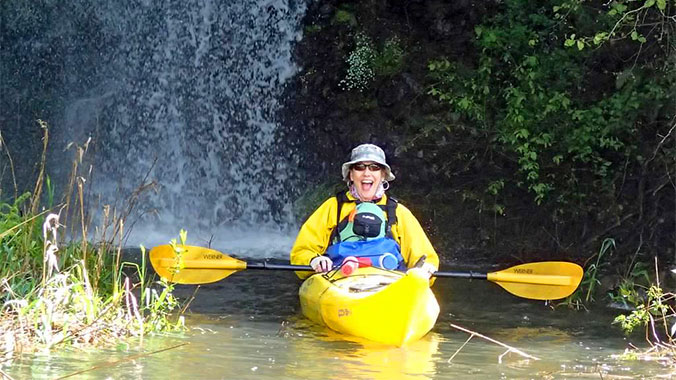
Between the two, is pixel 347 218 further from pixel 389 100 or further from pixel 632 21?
pixel 389 100

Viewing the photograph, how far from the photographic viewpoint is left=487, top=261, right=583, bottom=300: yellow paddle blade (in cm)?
700

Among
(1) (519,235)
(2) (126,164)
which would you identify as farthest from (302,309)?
(2) (126,164)

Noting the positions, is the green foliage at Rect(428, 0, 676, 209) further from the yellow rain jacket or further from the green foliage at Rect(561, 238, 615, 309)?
the yellow rain jacket

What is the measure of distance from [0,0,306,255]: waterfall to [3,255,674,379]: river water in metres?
3.72

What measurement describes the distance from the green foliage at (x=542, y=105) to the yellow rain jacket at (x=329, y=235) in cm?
221

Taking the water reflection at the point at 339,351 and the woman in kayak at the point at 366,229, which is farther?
the woman in kayak at the point at 366,229

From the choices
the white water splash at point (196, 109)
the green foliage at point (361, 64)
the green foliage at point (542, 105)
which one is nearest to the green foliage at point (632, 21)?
the green foliage at point (542, 105)

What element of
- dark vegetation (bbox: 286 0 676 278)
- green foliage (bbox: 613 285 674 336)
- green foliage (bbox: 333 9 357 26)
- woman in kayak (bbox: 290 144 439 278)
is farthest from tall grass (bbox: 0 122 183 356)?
green foliage (bbox: 333 9 357 26)

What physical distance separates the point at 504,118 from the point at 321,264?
364 centimetres

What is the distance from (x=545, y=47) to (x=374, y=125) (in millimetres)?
1950

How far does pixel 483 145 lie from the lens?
1027cm

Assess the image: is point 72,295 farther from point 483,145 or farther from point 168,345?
point 483,145

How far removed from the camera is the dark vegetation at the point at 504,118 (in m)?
8.38

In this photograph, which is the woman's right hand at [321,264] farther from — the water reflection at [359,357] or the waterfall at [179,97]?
the waterfall at [179,97]
